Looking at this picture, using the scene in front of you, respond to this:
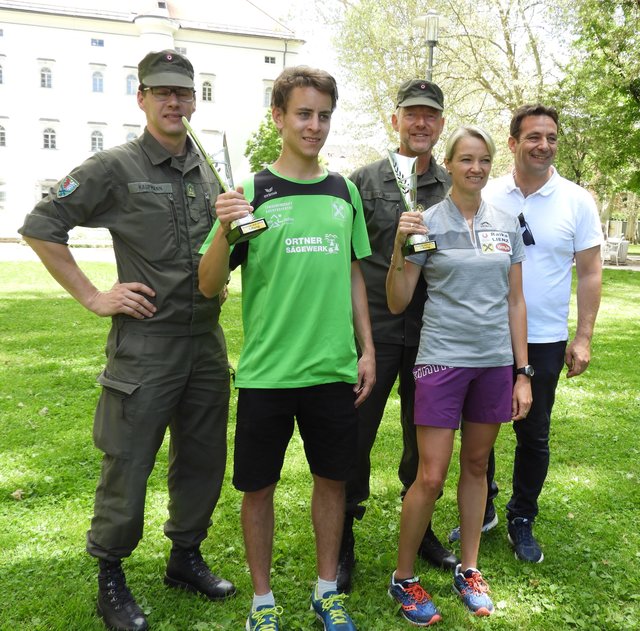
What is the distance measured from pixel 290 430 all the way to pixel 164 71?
1709mm

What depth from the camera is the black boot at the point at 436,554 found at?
358cm

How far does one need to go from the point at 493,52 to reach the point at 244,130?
31.6m

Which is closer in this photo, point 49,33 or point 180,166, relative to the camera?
point 180,166

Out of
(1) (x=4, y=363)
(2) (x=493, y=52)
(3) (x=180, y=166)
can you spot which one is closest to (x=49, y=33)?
(2) (x=493, y=52)

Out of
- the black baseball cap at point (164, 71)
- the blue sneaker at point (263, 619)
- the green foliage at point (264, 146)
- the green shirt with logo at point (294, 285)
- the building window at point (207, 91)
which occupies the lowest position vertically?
the blue sneaker at point (263, 619)

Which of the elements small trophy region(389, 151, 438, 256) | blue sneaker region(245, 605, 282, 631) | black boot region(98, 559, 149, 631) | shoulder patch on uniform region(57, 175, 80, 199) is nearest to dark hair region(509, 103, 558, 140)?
small trophy region(389, 151, 438, 256)

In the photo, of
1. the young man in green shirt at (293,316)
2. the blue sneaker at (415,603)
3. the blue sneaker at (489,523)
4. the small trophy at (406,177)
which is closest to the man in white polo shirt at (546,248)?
the blue sneaker at (489,523)

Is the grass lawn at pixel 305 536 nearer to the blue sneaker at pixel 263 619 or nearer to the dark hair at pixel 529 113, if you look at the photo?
the blue sneaker at pixel 263 619

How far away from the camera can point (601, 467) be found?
5047 mm

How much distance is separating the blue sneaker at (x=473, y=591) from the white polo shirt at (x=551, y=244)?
1.25 meters

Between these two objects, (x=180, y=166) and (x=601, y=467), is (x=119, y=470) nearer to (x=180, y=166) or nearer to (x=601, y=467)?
(x=180, y=166)

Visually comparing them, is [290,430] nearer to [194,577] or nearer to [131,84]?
[194,577]

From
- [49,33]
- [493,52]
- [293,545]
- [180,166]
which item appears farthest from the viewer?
[49,33]

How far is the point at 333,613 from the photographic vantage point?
9.70ft
